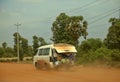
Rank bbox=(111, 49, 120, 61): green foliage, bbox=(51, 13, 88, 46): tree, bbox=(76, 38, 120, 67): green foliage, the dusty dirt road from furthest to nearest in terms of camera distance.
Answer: bbox=(51, 13, 88, 46): tree
bbox=(76, 38, 120, 67): green foliage
bbox=(111, 49, 120, 61): green foliage
the dusty dirt road

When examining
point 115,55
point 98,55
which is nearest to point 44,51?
point 98,55

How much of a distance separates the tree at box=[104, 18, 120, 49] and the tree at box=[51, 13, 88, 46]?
917cm

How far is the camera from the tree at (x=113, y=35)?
26.9m

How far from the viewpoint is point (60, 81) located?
14.9 m

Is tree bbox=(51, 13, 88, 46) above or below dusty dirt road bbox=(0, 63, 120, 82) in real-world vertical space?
above

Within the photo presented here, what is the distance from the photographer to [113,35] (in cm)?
2725

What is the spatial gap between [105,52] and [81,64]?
3140mm

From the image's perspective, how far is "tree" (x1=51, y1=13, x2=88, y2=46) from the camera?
38031mm

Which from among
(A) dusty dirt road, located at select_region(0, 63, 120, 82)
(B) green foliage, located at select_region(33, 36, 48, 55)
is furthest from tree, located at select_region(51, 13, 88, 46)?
(A) dusty dirt road, located at select_region(0, 63, 120, 82)

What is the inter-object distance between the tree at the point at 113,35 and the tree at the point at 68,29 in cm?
917

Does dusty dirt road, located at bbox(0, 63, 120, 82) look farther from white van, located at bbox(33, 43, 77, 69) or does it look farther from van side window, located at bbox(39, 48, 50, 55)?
van side window, located at bbox(39, 48, 50, 55)

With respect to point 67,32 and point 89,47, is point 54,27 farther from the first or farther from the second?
point 89,47

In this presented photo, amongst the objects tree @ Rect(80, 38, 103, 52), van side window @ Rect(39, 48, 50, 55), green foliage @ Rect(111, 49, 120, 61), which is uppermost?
tree @ Rect(80, 38, 103, 52)

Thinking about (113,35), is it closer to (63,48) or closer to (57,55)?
(63,48)
